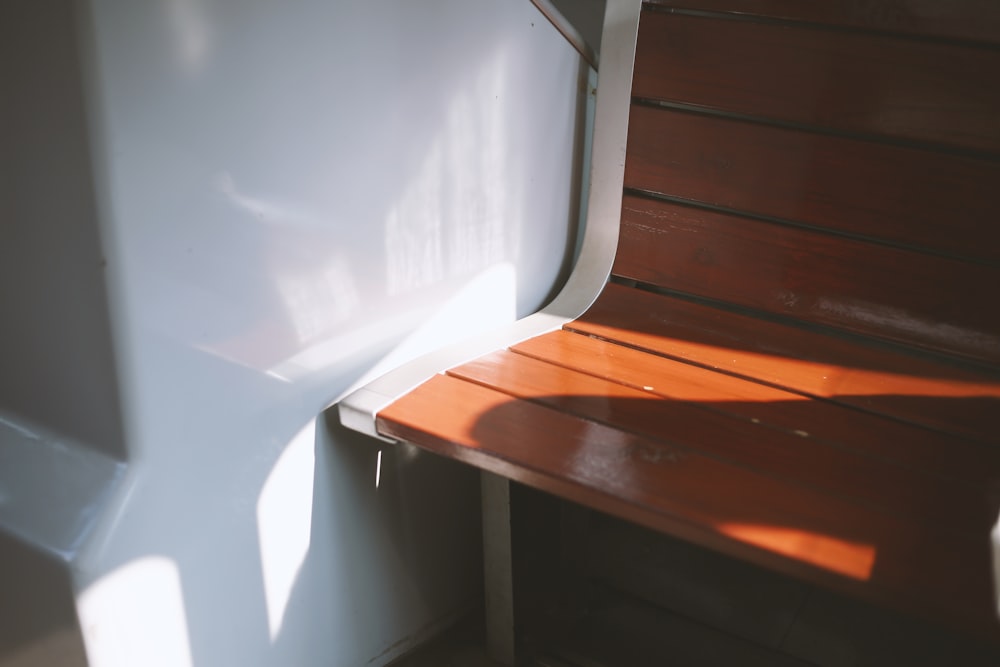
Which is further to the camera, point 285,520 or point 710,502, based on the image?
point 285,520

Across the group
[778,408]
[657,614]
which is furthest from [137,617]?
[657,614]

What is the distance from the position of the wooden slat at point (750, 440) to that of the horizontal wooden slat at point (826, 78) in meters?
0.44

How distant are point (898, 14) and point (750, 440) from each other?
658mm

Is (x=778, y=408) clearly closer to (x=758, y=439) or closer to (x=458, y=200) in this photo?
(x=758, y=439)

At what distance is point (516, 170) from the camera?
1396 millimetres

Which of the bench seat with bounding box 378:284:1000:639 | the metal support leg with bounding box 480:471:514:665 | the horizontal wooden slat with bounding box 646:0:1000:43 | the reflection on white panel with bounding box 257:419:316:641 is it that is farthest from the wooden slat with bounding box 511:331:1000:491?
the horizontal wooden slat with bounding box 646:0:1000:43

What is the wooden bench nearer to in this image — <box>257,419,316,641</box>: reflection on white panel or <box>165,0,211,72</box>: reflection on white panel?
<box>257,419,316,641</box>: reflection on white panel

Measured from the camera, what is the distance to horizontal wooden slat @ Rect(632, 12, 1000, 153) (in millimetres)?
1184

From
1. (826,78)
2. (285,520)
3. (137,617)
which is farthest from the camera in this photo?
(826,78)

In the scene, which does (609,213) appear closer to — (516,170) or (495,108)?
(516,170)

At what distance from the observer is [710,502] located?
916 mm

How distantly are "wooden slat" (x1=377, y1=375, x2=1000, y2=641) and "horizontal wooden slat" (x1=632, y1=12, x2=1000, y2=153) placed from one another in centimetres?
60

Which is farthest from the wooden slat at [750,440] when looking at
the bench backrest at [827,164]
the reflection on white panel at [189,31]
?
the reflection on white panel at [189,31]

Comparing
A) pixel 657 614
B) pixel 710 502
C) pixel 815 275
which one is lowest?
pixel 657 614
